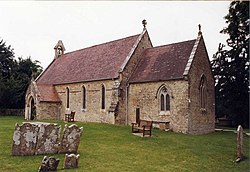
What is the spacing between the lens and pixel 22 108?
43.0 m

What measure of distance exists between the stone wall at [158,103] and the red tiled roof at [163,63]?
25.1 inches

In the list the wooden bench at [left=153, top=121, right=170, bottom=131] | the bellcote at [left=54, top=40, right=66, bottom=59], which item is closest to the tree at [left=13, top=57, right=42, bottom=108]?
the bellcote at [left=54, top=40, right=66, bottom=59]

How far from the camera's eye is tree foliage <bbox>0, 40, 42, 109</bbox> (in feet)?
130

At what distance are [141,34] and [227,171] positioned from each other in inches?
828

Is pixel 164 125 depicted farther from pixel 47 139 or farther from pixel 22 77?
pixel 22 77

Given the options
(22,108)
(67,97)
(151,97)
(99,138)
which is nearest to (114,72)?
(151,97)

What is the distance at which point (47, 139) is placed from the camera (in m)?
11.9

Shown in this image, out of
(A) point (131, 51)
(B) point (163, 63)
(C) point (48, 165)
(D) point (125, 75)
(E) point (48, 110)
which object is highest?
(A) point (131, 51)

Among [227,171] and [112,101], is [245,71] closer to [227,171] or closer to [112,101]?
[112,101]

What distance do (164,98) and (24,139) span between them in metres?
15.1

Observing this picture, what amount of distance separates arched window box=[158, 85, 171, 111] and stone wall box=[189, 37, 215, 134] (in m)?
2.05

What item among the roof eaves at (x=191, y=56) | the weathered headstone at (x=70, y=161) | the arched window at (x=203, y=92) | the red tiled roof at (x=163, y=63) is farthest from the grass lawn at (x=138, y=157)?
the arched window at (x=203, y=92)

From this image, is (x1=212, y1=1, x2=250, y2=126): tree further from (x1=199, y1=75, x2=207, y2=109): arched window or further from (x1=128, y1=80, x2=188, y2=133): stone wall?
(x1=128, y1=80, x2=188, y2=133): stone wall

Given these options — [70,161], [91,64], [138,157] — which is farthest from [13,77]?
[70,161]
